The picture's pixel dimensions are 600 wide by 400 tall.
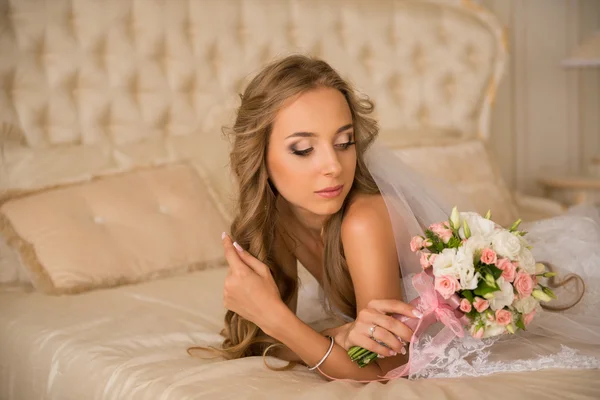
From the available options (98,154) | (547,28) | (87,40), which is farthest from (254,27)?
(547,28)

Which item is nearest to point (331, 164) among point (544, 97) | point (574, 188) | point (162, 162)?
point (162, 162)

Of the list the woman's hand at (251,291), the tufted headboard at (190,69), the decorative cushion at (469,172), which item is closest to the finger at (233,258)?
the woman's hand at (251,291)

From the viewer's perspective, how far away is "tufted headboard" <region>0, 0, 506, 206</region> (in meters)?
3.05

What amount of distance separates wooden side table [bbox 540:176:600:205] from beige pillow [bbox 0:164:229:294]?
2.64m

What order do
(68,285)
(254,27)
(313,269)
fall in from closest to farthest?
(313,269)
(68,285)
(254,27)

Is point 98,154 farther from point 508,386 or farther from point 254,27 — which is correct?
point 508,386

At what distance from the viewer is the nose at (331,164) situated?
1768 millimetres

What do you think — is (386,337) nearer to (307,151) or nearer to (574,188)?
(307,151)

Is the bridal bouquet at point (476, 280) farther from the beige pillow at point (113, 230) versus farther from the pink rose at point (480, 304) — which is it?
the beige pillow at point (113, 230)

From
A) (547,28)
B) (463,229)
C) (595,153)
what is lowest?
(595,153)

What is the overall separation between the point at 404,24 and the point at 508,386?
313 centimetres

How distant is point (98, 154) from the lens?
3051mm

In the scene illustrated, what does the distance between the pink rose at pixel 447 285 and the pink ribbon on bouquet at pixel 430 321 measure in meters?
0.05

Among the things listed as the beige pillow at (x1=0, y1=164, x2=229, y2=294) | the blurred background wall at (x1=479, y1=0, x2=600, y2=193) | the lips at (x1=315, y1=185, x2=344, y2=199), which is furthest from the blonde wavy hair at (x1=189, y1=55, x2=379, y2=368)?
the blurred background wall at (x1=479, y1=0, x2=600, y2=193)
